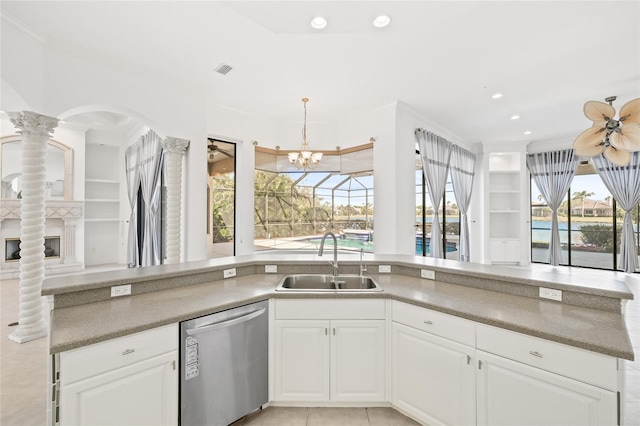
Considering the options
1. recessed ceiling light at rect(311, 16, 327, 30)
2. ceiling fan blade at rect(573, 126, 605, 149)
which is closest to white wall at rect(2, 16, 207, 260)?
recessed ceiling light at rect(311, 16, 327, 30)

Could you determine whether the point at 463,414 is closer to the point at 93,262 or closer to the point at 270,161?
the point at 270,161

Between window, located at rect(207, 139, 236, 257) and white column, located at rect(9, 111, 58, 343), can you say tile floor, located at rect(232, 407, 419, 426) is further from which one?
window, located at rect(207, 139, 236, 257)

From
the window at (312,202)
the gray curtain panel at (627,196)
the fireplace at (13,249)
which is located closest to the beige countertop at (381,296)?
the window at (312,202)

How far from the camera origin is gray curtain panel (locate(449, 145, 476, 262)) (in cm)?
614

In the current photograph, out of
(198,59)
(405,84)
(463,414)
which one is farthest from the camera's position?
(405,84)

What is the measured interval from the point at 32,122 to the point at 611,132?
6.25m

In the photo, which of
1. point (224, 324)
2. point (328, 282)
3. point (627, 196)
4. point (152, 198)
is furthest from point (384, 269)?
point (627, 196)

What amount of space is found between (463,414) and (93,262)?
26.8ft

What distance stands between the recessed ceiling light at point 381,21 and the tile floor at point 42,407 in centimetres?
320

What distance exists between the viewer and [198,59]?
326cm

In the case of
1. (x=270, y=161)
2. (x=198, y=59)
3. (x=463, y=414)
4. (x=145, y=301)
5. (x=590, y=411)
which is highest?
(x=198, y=59)

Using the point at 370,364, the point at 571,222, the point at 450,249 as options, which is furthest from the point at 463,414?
the point at 571,222

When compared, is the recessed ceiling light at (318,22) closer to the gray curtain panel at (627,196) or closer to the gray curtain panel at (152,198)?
the gray curtain panel at (152,198)

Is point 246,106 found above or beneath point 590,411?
above
